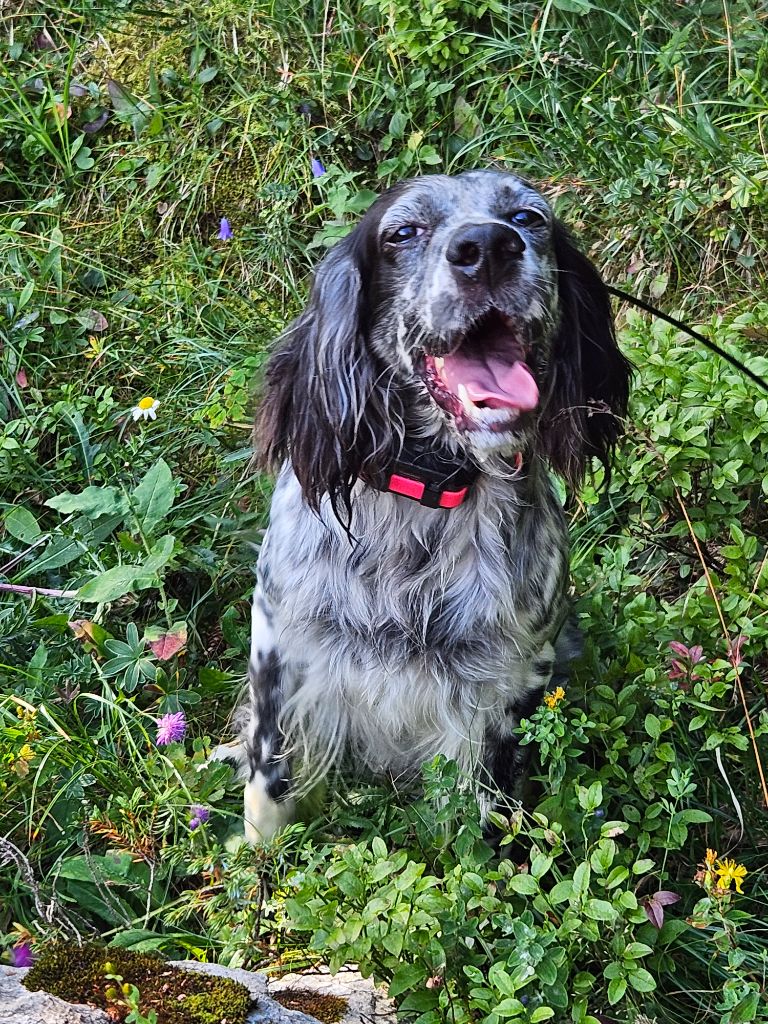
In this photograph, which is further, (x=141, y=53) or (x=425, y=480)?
(x=141, y=53)

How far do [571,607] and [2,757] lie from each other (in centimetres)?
146

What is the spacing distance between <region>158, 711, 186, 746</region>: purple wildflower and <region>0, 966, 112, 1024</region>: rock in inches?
41.8

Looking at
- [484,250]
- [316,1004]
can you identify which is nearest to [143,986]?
[316,1004]

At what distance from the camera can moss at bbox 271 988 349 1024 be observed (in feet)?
6.43

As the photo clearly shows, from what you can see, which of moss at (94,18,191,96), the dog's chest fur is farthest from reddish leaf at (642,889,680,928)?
moss at (94,18,191,96)

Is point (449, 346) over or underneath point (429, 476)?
over

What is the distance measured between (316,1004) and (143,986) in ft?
1.16

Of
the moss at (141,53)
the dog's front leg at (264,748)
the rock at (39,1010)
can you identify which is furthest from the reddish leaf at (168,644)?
the moss at (141,53)

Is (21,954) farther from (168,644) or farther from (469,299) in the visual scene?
(469,299)

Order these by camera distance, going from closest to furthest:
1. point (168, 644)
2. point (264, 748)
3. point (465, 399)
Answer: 1. point (465, 399)
2. point (264, 748)
3. point (168, 644)

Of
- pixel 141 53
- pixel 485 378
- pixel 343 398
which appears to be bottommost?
pixel 343 398

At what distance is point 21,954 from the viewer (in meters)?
2.23

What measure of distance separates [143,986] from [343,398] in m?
1.29

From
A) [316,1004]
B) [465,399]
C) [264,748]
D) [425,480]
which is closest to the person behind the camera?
[316,1004]
